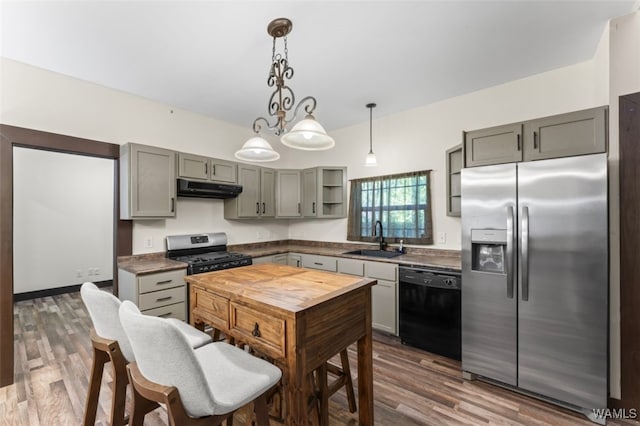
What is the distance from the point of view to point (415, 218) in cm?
362

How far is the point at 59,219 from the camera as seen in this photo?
475 centimetres

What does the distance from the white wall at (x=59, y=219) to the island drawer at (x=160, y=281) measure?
3350mm

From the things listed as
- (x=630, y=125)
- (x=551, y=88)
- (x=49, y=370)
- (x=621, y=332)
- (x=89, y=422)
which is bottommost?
(x=49, y=370)

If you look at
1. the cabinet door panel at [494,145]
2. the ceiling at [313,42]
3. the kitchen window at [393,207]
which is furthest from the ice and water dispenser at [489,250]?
the ceiling at [313,42]

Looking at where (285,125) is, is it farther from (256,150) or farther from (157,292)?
(157,292)

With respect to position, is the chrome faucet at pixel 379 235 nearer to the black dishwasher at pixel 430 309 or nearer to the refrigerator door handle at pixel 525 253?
the black dishwasher at pixel 430 309

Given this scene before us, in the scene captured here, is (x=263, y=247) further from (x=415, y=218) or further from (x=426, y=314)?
(x=426, y=314)

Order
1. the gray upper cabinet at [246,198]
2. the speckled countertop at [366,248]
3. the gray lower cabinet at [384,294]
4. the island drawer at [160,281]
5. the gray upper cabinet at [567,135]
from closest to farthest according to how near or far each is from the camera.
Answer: the gray upper cabinet at [567,135], the island drawer at [160,281], the speckled countertop at [366,248], the gray lower cabinet at [384,294], the gray upper cabinet at [246,198]

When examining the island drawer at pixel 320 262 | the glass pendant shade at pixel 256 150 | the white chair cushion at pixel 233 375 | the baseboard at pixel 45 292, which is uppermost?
the glass pendant shade at pixel 256 150

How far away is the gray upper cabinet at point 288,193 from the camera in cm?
448

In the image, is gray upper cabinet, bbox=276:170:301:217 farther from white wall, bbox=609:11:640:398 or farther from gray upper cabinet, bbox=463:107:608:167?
white wall, bbox=609:11:640:398

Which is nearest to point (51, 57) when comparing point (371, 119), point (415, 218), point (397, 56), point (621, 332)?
point (397, 56)

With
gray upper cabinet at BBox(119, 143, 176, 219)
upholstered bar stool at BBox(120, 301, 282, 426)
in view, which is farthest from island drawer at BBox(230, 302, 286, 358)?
gray upper cabinet at BBox(119, 143, 176, 219)

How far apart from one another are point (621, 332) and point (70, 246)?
7.17 meters
